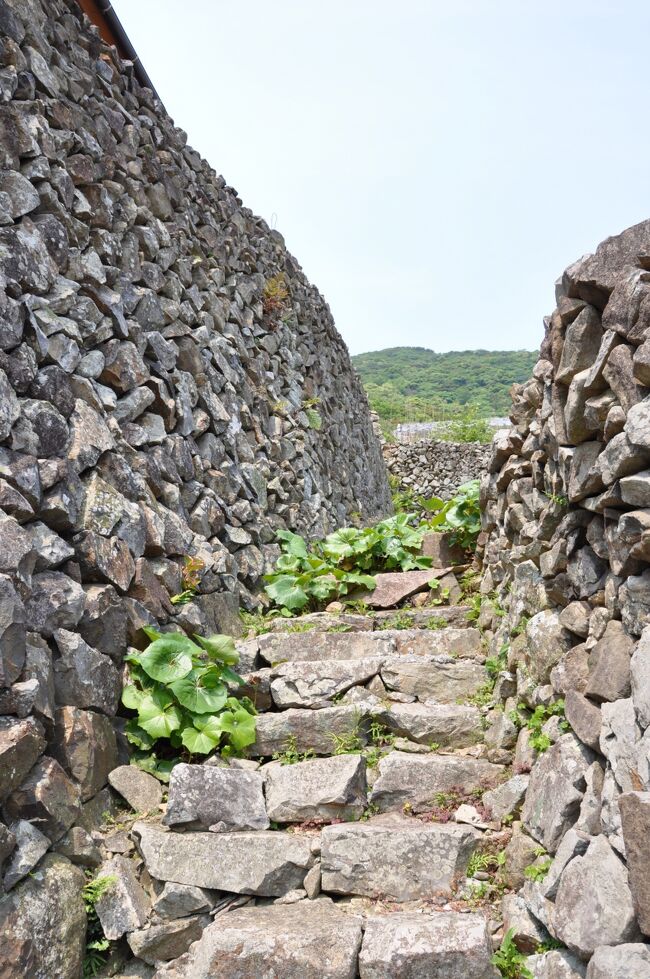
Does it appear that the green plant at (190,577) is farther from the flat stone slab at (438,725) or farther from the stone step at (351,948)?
the stone step at (351,948)

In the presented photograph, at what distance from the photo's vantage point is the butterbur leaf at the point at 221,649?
14.6 ft

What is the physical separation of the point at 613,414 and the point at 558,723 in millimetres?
1473

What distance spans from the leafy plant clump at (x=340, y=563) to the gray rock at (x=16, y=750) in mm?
2926

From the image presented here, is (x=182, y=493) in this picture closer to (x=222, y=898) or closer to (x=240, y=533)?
(x=240, y=533)

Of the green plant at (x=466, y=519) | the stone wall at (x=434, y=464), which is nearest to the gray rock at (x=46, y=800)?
the green plant at (x=466, y=519)

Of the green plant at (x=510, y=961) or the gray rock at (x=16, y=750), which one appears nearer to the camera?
the green plant at (x=510, y=961)

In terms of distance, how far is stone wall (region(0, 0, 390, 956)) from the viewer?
3.67m

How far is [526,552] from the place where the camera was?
13.7 feet

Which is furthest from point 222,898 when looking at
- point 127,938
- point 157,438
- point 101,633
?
point 157,438

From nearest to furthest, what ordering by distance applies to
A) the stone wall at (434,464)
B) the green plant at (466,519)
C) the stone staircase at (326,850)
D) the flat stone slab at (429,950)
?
1. the flat stone slab at (429,950)
2. the stone staircase at (326,850)
3. the green plant at (466,519)
4. the stone wall at (434,464)

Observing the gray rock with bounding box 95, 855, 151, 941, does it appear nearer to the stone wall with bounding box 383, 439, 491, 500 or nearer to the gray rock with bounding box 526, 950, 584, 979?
the gray rock with bounding box 526, 950, 584, 979

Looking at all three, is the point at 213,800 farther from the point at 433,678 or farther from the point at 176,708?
the point at 433,678

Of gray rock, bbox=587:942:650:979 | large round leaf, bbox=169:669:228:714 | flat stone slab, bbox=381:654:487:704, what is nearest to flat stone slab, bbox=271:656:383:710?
flat stone slab, bbox=381:654:487:704

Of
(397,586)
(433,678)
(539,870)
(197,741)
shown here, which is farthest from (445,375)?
(539,870)
